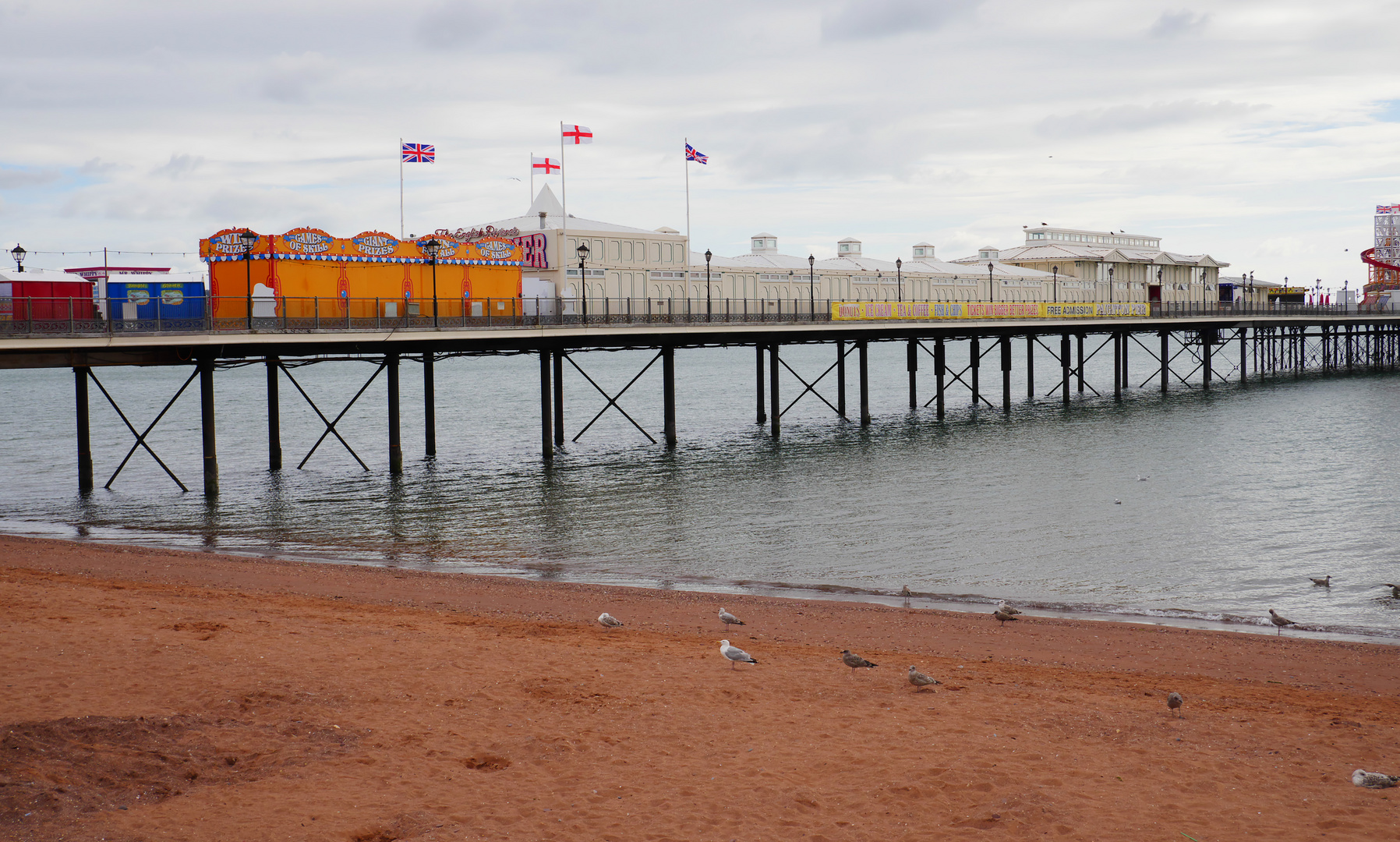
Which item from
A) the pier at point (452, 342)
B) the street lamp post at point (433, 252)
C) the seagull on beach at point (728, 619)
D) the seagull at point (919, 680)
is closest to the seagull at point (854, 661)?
the seagull at point (919, 680)

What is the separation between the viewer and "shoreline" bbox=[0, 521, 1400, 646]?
49.8 ft

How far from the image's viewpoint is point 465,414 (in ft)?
200

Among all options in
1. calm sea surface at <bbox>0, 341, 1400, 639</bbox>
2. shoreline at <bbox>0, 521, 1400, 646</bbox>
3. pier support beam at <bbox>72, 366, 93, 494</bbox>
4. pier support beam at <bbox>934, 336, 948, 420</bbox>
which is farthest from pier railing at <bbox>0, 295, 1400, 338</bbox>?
pier support beam at <bbox>934, 336, 948, 420</bbox>

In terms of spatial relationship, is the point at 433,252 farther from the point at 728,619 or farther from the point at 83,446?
the point at 728,619

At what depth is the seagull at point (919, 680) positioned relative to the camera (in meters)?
11.1

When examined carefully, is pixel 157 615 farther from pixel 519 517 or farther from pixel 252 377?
pixel 252 377

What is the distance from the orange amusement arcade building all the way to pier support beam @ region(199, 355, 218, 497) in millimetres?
1325

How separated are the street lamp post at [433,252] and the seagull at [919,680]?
19.5 m

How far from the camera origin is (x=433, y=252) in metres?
29.0

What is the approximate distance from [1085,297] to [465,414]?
53.0m

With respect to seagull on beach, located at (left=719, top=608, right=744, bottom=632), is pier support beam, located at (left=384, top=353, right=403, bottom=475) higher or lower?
higher

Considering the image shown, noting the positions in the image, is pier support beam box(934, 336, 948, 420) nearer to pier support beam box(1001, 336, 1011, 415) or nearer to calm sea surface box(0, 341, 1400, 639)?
calm sea surface box(0, 341, 1400, 639)

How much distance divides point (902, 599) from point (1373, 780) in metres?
8.93

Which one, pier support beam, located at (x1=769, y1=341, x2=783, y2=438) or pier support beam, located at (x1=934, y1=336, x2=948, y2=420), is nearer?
pier support beam, located at (x1=769, y1=341, x2=783, y2=438)
